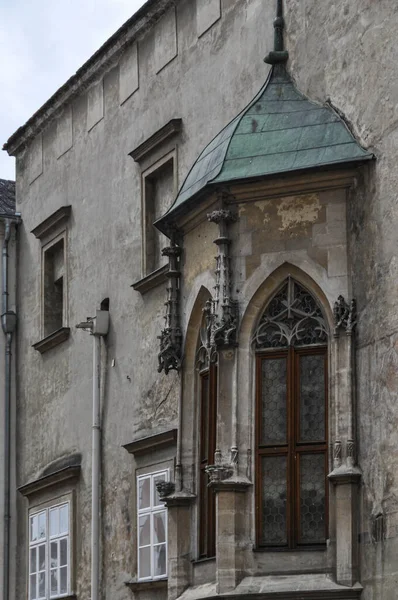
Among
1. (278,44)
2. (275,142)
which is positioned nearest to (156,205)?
(278,44)

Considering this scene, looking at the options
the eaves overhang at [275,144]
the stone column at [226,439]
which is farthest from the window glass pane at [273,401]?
the eaves overhang at [275,144]

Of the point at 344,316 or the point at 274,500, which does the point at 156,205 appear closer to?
the point at 344,316

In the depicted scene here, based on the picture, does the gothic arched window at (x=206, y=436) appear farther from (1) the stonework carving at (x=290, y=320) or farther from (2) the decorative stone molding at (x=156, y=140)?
(2) the decorative stone molding at (x=156, y=140)

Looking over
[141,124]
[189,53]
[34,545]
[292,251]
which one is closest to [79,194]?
[141,124]

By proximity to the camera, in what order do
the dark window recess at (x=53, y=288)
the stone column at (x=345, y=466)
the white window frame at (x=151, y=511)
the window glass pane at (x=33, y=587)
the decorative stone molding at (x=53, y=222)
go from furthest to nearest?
the dark window recess at (x=53, y=288), the decorative stone molding at (x=53, y=222), the window glass pane at (x=33, y=587), the white window frame at (x=151, y=511), the stone column at (x=345, y=466)

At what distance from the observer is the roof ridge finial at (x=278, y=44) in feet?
61.8

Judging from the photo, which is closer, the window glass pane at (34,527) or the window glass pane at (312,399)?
the window glass pane at (312,399)

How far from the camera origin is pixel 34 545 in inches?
963

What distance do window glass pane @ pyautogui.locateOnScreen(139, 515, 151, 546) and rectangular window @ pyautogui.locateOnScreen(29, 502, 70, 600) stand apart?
260 cm

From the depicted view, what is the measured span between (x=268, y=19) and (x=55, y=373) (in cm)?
769

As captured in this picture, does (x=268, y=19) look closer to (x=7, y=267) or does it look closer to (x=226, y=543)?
(x=226, y=543)

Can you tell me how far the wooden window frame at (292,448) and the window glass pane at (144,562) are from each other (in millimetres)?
3975

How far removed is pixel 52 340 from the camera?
24812 mm

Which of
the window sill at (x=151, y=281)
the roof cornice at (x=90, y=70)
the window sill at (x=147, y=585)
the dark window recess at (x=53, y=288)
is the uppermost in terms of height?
the roof cornice at (x=90, y=70)
